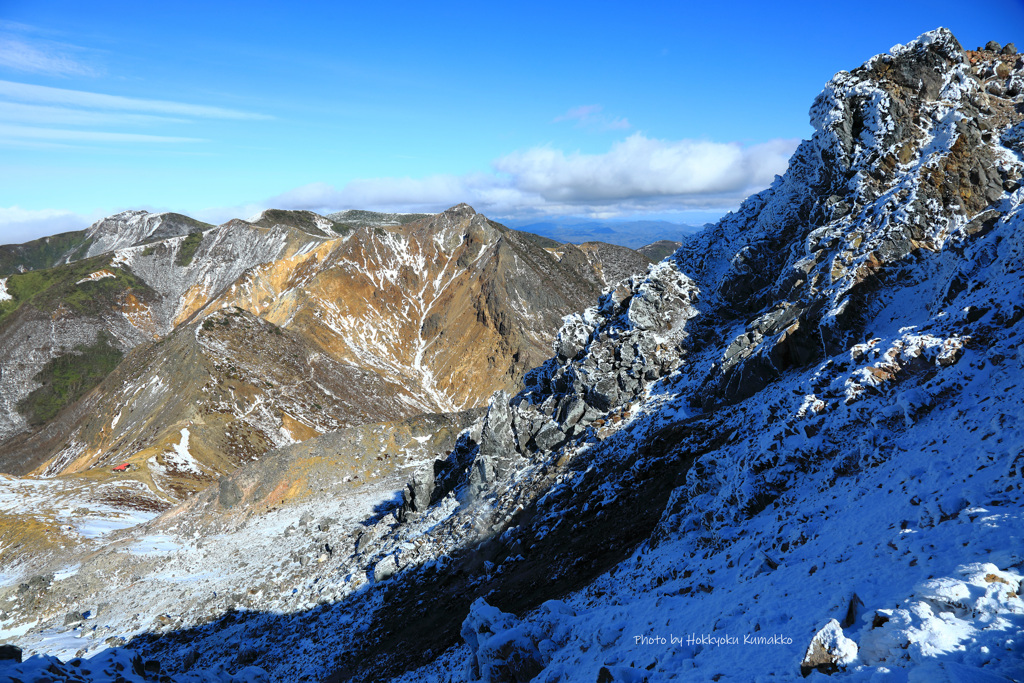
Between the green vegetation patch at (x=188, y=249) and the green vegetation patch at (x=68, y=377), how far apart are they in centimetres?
3495

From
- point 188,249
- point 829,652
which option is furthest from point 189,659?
point 188,249

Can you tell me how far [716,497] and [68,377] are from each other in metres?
161

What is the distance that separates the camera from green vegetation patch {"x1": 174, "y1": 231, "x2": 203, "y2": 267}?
525 ft

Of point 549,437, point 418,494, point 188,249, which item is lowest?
point 418,494

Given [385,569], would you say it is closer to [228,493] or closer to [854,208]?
[228,493]

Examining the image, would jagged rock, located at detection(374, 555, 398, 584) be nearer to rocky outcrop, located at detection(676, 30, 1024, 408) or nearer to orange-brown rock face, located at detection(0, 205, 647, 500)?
rocky outcrop, located at detection(676, 30, 1024, 408)

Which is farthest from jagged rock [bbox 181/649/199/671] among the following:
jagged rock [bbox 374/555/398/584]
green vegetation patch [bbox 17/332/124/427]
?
green vegetation patch [bbox 17/332/124/427]

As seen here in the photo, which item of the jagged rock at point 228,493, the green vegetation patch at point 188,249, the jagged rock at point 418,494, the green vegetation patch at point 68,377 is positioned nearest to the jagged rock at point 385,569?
the jagged rock at point 418,494

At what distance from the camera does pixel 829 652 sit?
8180mm

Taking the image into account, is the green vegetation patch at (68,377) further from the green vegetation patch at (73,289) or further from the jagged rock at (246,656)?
the jagged rock at (246,656)

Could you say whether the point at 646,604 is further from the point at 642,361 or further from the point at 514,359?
the point at 514,359

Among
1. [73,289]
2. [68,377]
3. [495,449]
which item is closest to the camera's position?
[495,449]

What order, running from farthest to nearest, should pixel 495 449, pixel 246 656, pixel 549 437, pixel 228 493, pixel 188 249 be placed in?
pixel 188 249 < pixel 228 493 < pixel 495 449 < pixel 549 437 < pixel 246 656

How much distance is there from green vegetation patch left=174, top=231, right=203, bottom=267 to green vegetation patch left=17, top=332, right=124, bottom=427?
3495 centimetres
